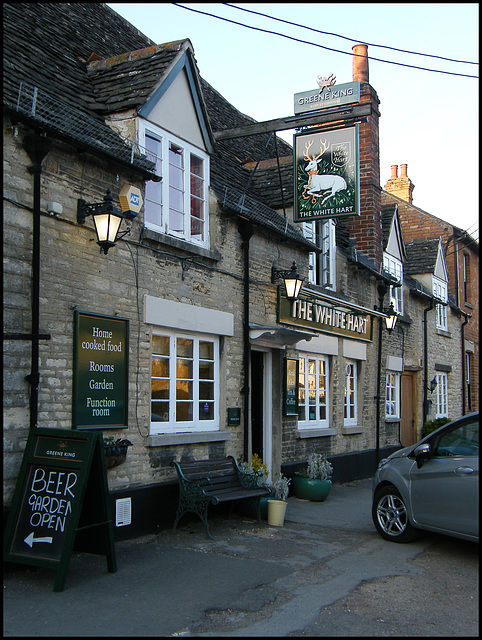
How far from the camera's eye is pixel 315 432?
41.1 feet

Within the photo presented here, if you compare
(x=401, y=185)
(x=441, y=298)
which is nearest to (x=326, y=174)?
(x=441, y=298)

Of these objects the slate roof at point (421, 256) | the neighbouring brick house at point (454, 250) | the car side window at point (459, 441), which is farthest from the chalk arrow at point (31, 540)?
the neighbouring brick house at point (454, 250)

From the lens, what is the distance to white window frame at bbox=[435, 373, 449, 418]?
67.9 feet

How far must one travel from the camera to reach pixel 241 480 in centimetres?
902

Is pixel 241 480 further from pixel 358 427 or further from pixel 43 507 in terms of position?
pixel 358 427

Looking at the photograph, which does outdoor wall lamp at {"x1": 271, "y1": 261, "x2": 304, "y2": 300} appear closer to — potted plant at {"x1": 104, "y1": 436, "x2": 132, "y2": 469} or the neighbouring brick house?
potted plant at {"x1": 104, "y1": 436, "x2": 132, "y2": 469}

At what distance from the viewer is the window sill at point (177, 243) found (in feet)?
27.4

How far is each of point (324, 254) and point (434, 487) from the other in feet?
23.7

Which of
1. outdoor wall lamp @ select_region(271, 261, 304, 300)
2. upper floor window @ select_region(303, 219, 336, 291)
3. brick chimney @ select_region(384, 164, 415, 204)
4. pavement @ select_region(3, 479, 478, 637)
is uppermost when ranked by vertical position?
brick chimney @ select_region(384, 164, 415, 204)

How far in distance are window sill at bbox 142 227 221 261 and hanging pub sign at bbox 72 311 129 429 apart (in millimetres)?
1180

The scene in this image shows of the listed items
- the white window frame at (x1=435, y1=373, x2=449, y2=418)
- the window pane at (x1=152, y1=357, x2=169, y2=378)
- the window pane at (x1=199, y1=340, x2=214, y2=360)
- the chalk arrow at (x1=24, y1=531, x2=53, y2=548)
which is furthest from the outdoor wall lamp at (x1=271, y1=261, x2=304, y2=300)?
the white window frame at (x1=435, y1=373, x2=449, y2=418)

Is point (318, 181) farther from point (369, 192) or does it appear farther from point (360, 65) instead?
point (360, 65)

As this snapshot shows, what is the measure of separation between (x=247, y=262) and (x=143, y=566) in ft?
17.3

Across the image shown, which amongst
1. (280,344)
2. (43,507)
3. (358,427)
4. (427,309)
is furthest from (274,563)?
(427,309)
